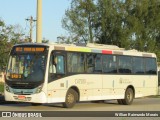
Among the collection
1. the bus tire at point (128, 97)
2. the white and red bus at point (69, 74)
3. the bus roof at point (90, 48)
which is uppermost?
the bus roof at point (90, 48)

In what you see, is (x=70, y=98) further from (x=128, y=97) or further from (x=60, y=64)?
(x=128, y=97)

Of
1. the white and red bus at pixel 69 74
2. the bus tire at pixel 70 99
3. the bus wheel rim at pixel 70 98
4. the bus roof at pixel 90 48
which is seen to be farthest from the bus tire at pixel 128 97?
the bus wheel rim at pixel 70 98

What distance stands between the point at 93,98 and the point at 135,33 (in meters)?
23.2

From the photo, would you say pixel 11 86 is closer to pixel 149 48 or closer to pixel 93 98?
pixel 93 98

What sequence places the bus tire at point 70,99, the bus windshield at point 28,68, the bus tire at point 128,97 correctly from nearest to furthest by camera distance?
the bus windshield at point 28,68 → the bus tire at point 70,99 → the bus tire at point 128,97

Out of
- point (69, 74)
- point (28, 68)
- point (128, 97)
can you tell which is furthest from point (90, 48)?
point (128, 97)

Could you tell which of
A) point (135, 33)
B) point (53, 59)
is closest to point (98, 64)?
→ point (53, 59)

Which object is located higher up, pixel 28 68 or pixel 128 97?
pixel 28 68

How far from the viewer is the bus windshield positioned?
21625 millimetres

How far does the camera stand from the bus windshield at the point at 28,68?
70.9 ft

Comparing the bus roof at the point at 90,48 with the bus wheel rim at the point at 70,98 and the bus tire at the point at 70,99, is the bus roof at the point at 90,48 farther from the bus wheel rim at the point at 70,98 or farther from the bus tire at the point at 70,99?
the bus wheel rim at the point at 70,98

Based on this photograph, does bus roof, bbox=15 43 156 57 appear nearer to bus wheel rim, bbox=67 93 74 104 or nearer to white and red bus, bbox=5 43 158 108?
white and red bus, bbox=5 43 158 108

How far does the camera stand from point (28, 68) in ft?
71.6

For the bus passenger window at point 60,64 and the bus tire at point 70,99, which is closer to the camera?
the bus passenger window at point 60,64
